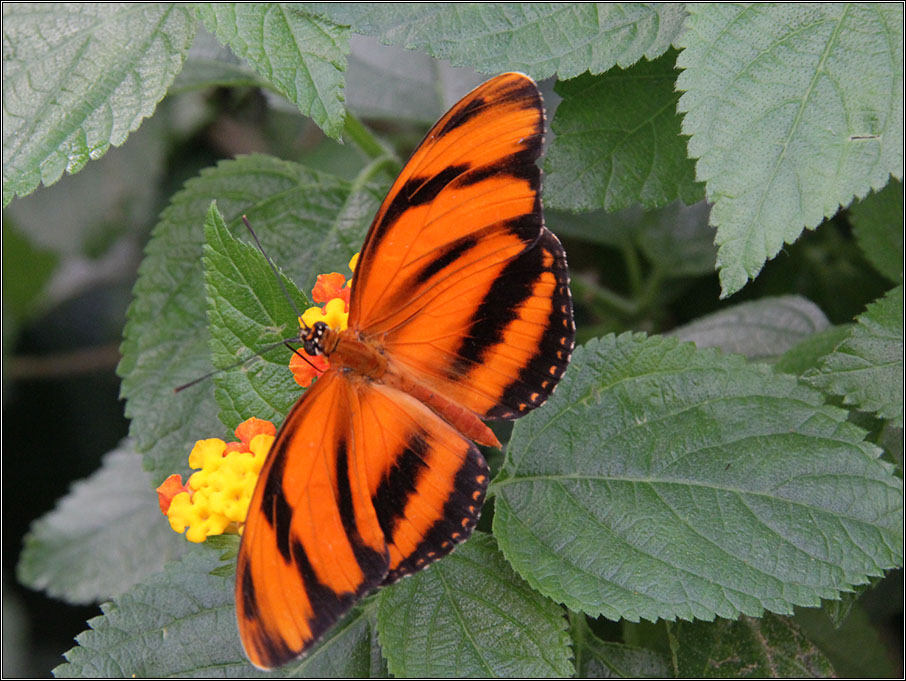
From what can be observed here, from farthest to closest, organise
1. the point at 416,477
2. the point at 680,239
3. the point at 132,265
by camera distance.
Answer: the point at 132,265 < the point at 680,239 < the point at 416,477

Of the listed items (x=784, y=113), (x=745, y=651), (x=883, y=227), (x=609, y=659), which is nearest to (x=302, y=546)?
(x=609, y=659)

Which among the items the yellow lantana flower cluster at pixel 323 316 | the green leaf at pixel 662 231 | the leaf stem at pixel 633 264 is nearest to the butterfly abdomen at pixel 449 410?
the yellow lantana flower cluster at pixel 323 316

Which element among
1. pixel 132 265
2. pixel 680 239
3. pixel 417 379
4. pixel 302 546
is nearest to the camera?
pixel 302 546

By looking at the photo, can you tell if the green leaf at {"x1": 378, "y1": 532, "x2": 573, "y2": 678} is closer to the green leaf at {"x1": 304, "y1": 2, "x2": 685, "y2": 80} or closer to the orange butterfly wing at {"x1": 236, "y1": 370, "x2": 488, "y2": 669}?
the orange butterfly wing at {"x1": 236, "y1": 370, "x2": 488, "y2": 669}

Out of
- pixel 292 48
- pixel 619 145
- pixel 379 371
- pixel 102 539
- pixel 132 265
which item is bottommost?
pixel 102 539

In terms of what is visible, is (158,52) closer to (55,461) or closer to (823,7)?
(823,7)

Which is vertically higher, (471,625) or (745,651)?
(471,625)

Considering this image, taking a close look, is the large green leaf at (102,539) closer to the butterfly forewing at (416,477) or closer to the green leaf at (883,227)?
the butterfly forewing at (416,477)

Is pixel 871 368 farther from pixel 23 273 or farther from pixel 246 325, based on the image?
pixel 23 273
